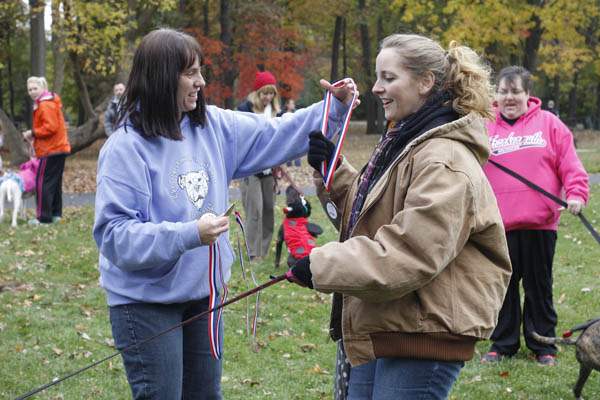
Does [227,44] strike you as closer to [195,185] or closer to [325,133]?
[325,133]

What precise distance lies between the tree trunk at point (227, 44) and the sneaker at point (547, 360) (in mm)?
23795

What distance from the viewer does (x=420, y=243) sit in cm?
267

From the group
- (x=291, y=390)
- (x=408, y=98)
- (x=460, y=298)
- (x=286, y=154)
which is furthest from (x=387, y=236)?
(x=291, y=390)

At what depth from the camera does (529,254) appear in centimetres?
606

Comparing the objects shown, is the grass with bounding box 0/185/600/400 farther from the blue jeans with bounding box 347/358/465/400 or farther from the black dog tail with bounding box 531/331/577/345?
the blue jeans with bounding box 347/358/465/400

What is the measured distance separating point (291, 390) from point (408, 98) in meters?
3.31

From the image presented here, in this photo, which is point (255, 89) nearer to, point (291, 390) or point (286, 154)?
point (291, 390)

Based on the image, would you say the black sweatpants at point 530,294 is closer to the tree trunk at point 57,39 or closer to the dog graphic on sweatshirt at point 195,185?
the dog graphic on sweatshirt at point 195,185

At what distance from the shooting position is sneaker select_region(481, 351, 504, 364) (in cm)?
620

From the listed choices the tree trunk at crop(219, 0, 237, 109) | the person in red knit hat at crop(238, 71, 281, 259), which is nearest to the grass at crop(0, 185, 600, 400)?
the person in red knit hat at crop(238, 71, 281, 259)

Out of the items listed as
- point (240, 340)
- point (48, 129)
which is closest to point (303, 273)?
point (240, 340)

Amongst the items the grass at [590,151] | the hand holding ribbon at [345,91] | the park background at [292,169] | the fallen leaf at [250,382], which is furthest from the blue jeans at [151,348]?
the grass at [590,151]

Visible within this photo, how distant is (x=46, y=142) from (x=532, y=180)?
29.7 ft

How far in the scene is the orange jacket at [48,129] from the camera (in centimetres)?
1245
